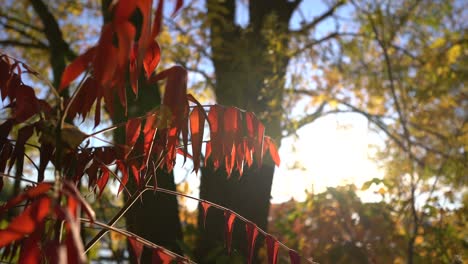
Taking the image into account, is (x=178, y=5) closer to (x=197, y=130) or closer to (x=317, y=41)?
(x=197, y=130)

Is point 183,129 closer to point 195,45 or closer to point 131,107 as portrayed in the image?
point 131,107

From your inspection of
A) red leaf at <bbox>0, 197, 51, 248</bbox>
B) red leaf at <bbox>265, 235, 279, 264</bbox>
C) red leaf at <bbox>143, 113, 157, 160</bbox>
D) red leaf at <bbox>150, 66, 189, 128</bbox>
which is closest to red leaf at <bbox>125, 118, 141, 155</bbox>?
red leaf at <bbox>143, 113, 157, 160</bbox>

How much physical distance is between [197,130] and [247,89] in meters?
3.27

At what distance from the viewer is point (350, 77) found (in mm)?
6879

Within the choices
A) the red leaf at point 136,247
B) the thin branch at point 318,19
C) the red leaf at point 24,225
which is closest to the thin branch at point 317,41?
the thin branch at point 318,19

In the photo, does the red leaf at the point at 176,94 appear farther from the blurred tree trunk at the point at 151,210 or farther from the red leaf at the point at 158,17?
the blurred tree trunk at the point at 151,210

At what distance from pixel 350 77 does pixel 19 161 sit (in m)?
6.33

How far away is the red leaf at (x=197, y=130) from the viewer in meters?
1.00

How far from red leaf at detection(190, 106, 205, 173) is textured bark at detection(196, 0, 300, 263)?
2.31 meters

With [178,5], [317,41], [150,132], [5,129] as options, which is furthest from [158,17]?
[317,41]

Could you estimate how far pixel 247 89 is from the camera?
4.32m

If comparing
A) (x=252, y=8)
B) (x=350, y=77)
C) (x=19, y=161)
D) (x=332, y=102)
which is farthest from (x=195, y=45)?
(x=19, y=161)

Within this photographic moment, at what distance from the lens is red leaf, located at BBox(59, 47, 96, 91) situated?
2.64 ft

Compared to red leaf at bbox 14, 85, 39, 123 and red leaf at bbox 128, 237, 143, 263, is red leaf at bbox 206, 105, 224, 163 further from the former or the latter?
red leaf at bbox 14, 85, 39, 123
